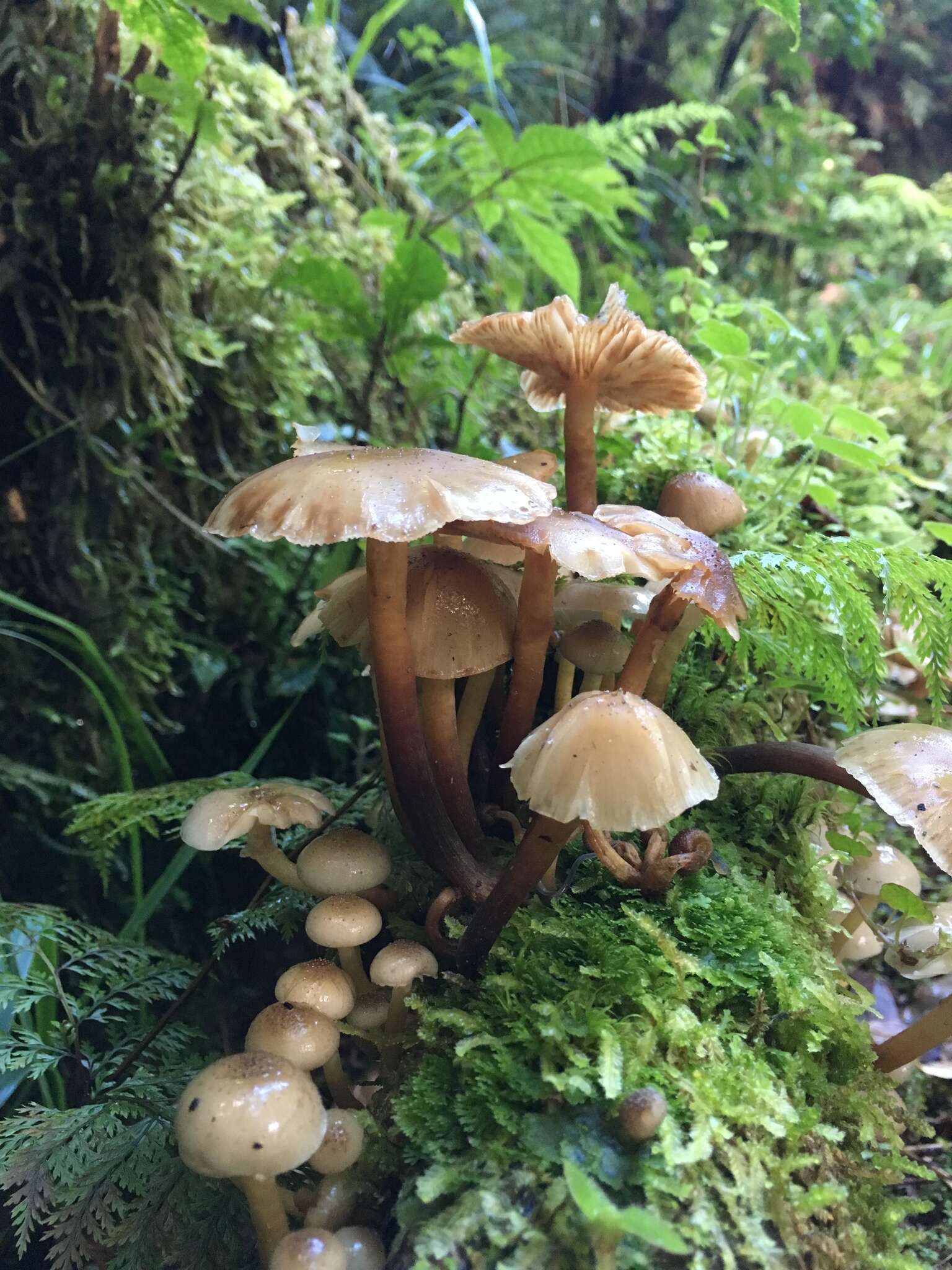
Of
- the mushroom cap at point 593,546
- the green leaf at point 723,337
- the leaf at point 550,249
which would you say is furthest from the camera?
the leaf at point 550,249

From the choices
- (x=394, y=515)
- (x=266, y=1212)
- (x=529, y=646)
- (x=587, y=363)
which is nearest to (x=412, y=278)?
(x=587, y=363)

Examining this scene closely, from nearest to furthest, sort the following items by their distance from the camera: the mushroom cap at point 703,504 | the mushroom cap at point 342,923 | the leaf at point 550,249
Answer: the mushroom cap at point 342,923, the mushroom cap at point 703,504, the leaf at point 550,249

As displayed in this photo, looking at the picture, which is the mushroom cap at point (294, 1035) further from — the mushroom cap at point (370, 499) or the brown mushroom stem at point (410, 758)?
the mushroom cap at point (370, 499)

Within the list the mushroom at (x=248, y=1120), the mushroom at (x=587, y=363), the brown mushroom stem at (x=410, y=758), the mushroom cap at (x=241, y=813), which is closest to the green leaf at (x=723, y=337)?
the mushroom at (x=587, y=363)

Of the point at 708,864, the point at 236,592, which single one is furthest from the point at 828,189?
the point at 708,864

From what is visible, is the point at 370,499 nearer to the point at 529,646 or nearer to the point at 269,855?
the point at 529,646

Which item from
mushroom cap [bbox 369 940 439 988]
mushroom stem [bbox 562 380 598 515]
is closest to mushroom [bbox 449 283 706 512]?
mushroom stem [bbox 562 380 598 515]

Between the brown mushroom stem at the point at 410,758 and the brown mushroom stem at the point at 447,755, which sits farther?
the brown mushroom stem at the point at 447,755

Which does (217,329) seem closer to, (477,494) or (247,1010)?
(477,494)
